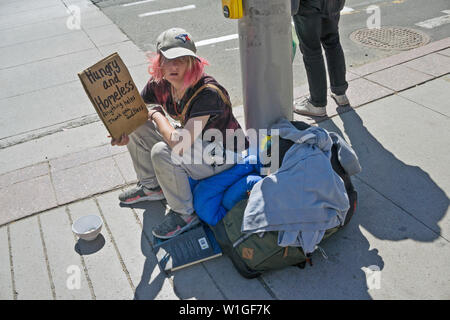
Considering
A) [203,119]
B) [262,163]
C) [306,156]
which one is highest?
[203,119]

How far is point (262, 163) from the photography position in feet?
10.1

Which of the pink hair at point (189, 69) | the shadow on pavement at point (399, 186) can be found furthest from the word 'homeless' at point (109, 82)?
the shadow on pavement at point (399, 186)

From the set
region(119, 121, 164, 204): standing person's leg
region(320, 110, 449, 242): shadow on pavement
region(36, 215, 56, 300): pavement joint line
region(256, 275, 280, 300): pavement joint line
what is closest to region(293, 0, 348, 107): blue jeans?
region(320, 110, 449, 242): shadow on pavement

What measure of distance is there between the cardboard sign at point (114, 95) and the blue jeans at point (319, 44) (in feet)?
5.67

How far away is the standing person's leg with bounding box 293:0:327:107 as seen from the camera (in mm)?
3770

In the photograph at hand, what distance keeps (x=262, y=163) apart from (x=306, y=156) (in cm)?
46

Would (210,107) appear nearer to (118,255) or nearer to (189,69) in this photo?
(189,69)

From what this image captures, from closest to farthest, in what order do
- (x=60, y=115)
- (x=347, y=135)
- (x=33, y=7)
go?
(x=347, y=135) → (x=60, y=115) → (x=33, y=7)

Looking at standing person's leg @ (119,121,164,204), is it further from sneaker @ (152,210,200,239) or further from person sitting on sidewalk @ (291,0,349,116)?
person sitting on sidewalk @ (291,0,349,116)

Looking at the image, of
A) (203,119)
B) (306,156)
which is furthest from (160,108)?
(306,156)

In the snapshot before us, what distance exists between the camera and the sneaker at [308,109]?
436 cm

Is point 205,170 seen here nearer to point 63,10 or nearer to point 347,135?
point 347,135

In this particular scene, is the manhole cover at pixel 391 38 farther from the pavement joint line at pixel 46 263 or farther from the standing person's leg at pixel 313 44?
the pavement joint line at pixel 46 263

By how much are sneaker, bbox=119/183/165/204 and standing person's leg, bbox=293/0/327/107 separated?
6.19 feet
